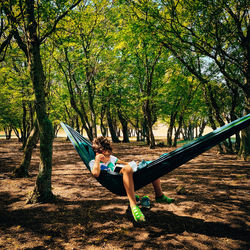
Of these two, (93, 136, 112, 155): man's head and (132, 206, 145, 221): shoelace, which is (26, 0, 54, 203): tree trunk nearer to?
(93, 136, 112, 155): man's head

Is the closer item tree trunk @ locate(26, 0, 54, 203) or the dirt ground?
the dirt ground

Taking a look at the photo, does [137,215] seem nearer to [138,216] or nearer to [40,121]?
[138,216]

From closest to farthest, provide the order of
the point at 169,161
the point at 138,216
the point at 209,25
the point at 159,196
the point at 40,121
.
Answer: the point at 138,216 < the point at 169,161 < the point at 159,196 < the point at 40,121 < the point at 209,25

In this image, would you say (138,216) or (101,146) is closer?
(138,216)

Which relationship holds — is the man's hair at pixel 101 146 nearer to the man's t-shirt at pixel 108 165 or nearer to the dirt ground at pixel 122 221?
the man's t-shirt at pixel 108 165

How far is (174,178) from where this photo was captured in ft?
16.0

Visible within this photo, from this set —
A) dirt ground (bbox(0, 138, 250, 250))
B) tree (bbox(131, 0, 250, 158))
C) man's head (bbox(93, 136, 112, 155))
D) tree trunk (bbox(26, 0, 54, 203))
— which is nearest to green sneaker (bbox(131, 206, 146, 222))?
dirt ground (bbox(0, 138, 250, 250))

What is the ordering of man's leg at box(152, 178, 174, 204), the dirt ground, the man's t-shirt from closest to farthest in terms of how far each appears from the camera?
the dirt ground < the man's t-shirt < man's leg at box(152, 178, 174, 204)

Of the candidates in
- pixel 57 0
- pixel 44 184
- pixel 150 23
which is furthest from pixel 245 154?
pixel 57 0

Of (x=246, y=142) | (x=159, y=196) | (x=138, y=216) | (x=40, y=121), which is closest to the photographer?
(x=138, y=216)

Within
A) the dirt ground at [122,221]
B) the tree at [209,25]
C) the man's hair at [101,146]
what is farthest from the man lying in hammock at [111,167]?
the tree at [209,25]

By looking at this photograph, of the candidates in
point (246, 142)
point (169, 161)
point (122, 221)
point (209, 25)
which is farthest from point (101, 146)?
point (246, 142)

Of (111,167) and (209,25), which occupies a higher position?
(209,25)

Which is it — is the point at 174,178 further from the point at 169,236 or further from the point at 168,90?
the point at 168,90
